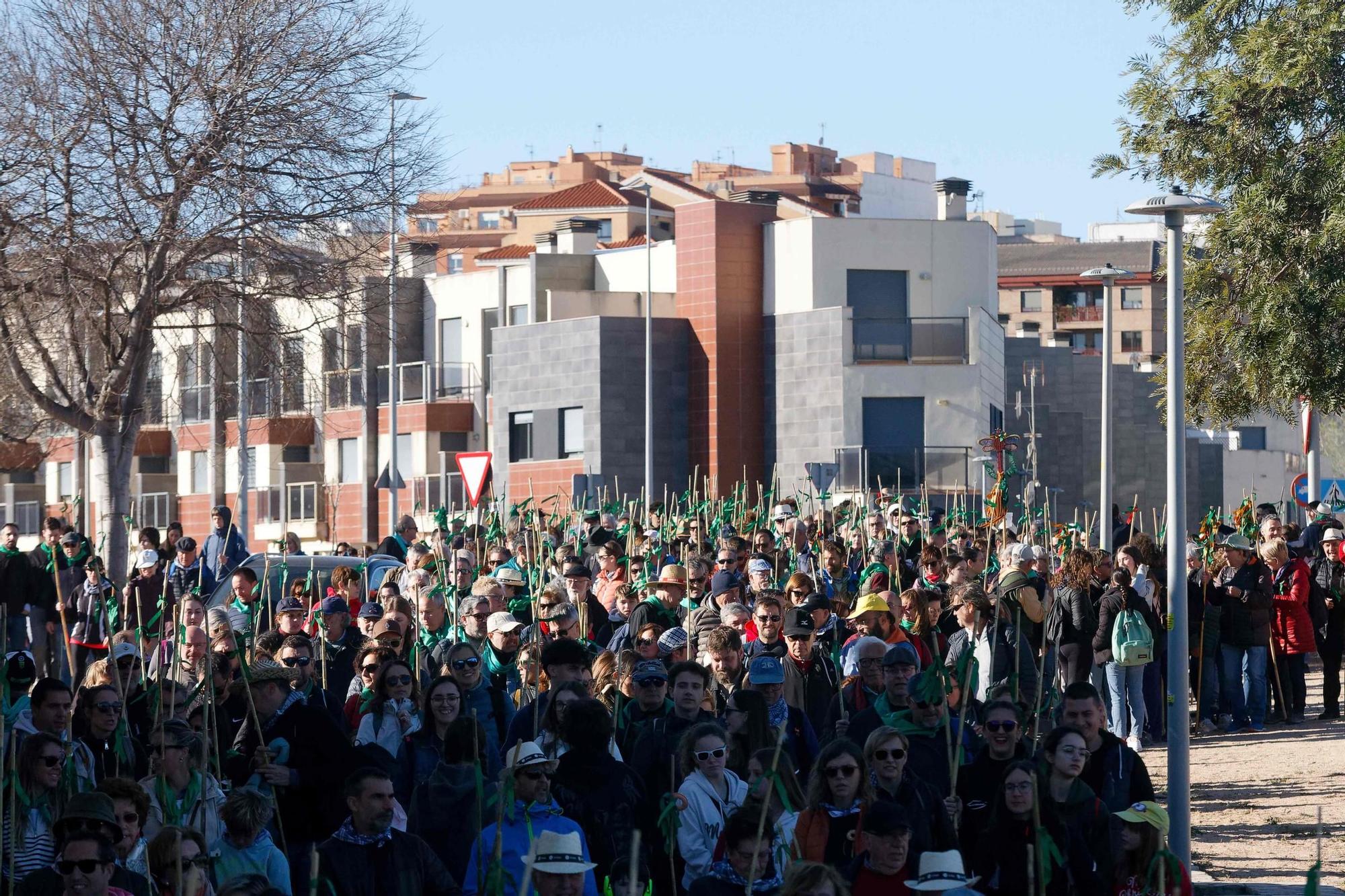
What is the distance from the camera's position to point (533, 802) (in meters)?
7.66

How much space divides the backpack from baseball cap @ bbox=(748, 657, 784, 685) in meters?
5.90

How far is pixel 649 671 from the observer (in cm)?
973

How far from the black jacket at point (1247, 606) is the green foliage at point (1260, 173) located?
286cm

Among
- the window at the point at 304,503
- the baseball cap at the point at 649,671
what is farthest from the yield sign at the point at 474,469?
the window at the point at 304,503

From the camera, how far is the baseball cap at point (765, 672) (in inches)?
384

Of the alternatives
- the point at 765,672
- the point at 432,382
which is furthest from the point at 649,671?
the point at 432,382

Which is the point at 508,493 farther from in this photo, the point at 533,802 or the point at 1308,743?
the point at 533,802

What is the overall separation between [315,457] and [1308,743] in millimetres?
43781

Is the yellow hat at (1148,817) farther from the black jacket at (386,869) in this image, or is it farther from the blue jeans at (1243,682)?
the blue jeans at (1243,682)

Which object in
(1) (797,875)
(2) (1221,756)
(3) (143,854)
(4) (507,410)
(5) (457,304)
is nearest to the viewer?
(1) (797,875)

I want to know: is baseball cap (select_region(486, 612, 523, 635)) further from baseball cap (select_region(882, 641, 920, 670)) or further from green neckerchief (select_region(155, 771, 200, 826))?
green neckerchief (select_region(155, 771, 200, 826))

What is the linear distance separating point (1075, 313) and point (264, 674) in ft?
Result: 278

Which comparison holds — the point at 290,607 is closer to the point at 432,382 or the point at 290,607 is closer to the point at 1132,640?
the point at 1132,640

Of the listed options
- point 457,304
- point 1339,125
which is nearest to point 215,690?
point 1339,125
